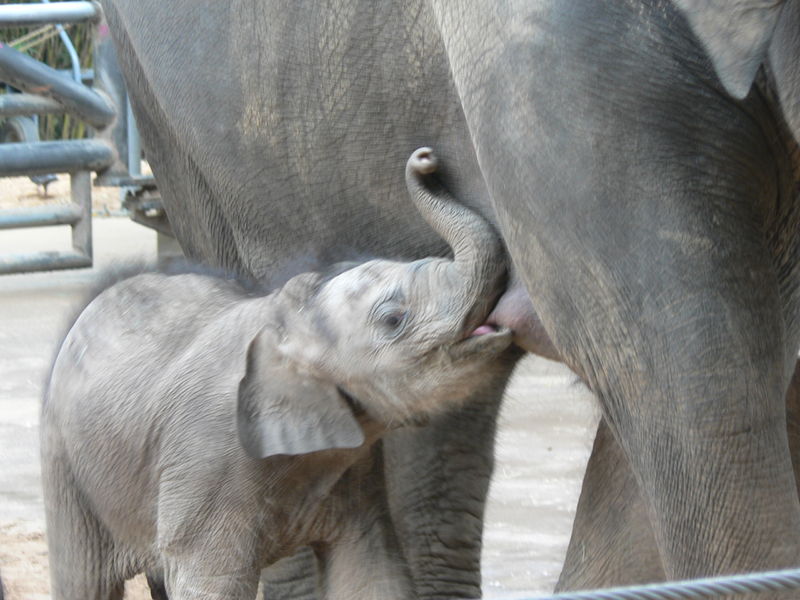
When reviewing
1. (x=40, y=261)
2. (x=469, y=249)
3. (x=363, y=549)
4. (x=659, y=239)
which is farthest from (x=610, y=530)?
(x=40, y=261)

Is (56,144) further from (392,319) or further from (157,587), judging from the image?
(392,319)

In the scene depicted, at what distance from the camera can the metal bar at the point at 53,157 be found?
25.0ft

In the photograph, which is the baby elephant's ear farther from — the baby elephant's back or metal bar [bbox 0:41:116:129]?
metal bar [bbox 0:41:116:129]

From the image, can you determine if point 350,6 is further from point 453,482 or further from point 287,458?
point 453,482

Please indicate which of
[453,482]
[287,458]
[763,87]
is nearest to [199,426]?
[287,458]

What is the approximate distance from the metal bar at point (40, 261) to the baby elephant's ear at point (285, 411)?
5.04 m

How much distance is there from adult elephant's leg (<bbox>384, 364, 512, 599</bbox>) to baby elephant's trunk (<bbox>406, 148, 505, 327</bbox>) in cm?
82

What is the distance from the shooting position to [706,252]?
2.01 m

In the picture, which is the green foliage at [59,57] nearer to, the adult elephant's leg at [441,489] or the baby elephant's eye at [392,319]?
the adult elephant's leg at [441,489]

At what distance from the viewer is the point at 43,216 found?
782cm

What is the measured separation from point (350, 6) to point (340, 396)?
66 cm

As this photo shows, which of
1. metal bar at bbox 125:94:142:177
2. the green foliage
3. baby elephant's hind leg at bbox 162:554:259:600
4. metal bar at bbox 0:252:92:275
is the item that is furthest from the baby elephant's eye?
the green foliage

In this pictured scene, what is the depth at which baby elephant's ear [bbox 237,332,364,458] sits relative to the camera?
2697mm

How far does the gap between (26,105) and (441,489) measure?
4.91 metres
